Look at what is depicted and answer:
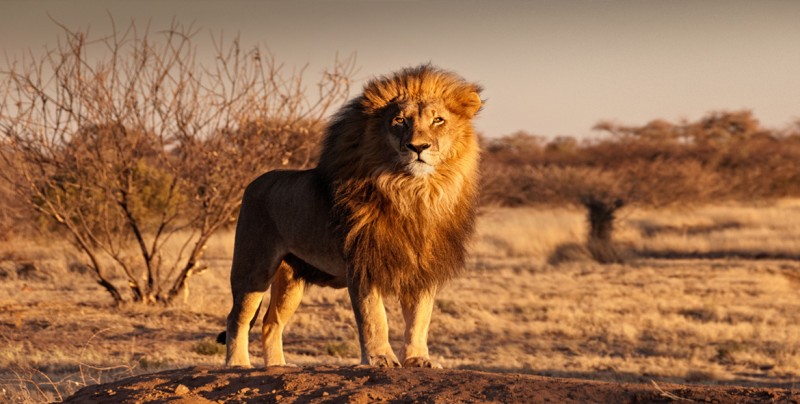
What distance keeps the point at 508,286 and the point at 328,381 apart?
559 inches

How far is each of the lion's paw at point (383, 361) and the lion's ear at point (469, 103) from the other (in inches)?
60.9

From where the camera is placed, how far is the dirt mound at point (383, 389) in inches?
174

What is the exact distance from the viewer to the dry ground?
10672mm

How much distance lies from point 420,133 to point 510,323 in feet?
31.1

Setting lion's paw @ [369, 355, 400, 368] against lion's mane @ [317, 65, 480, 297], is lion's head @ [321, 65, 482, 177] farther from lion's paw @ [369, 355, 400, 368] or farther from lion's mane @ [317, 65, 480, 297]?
lion's paw @ [369, 355, 400, 368]

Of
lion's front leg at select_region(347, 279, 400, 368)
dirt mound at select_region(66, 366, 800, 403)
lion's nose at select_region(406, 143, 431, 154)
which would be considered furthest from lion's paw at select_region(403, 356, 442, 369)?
lion's nose at select_region(406, 143, 431, 154)

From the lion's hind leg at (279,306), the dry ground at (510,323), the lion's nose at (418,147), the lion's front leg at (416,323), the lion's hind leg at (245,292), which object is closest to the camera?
the lion's nose at (418,147)

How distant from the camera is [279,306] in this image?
23.1 ft

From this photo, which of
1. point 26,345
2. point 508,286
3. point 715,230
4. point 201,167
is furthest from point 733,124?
point 26,345

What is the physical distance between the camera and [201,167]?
47.2 feet

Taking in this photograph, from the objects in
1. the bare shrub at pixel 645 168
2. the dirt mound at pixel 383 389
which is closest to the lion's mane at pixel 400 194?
the dirt mound at pixel 383 389

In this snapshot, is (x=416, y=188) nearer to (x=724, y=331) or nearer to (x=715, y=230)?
(x=724, y=331)

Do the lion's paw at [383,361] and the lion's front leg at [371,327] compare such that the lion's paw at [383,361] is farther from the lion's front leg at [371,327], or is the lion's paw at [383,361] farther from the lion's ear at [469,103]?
the lion's ear at [469,103]

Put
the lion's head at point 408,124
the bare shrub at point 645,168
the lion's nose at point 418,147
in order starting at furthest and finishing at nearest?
the bare shrub at point 645,168
the lion's head at point 408,124
the lion's nose at point 418,147
